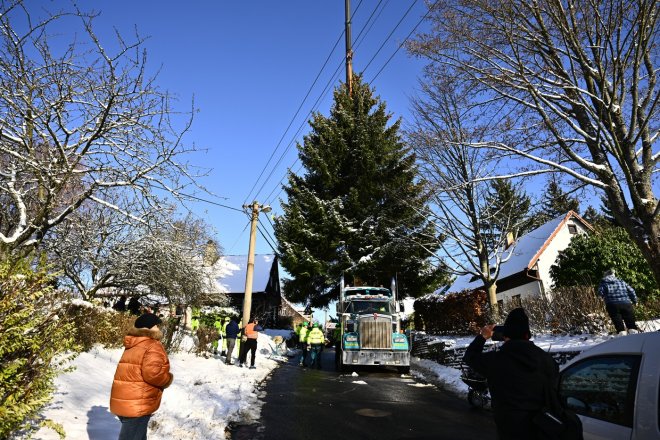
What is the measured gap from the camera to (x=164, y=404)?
22.4ft

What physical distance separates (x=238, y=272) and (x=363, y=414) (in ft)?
115

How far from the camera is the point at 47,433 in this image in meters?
4.37

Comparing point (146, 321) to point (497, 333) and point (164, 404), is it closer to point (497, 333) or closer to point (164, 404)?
point (164, 404)

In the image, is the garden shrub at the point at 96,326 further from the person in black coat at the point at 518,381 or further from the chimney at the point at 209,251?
the chimney at the point at 209,251

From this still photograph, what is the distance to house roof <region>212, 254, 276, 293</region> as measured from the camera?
125 feet

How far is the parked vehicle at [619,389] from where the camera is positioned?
277 cm

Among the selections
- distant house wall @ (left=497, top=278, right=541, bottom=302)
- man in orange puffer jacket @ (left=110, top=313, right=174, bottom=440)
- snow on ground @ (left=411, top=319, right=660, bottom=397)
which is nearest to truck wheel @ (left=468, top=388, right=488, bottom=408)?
snow on ground @ (left=411, top=319, right=660, bottom=397)

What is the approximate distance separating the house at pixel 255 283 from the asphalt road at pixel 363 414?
1009 inches

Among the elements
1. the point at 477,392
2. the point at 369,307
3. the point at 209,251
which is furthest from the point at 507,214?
the point at 209,251

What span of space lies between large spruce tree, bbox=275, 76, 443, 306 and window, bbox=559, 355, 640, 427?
15932mm

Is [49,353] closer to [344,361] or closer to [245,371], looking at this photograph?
[245,371]

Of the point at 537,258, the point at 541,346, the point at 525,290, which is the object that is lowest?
the point at 541,346

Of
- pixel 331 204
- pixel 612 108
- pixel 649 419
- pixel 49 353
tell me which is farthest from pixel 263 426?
pixel 331 204

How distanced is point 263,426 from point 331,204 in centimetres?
1666
